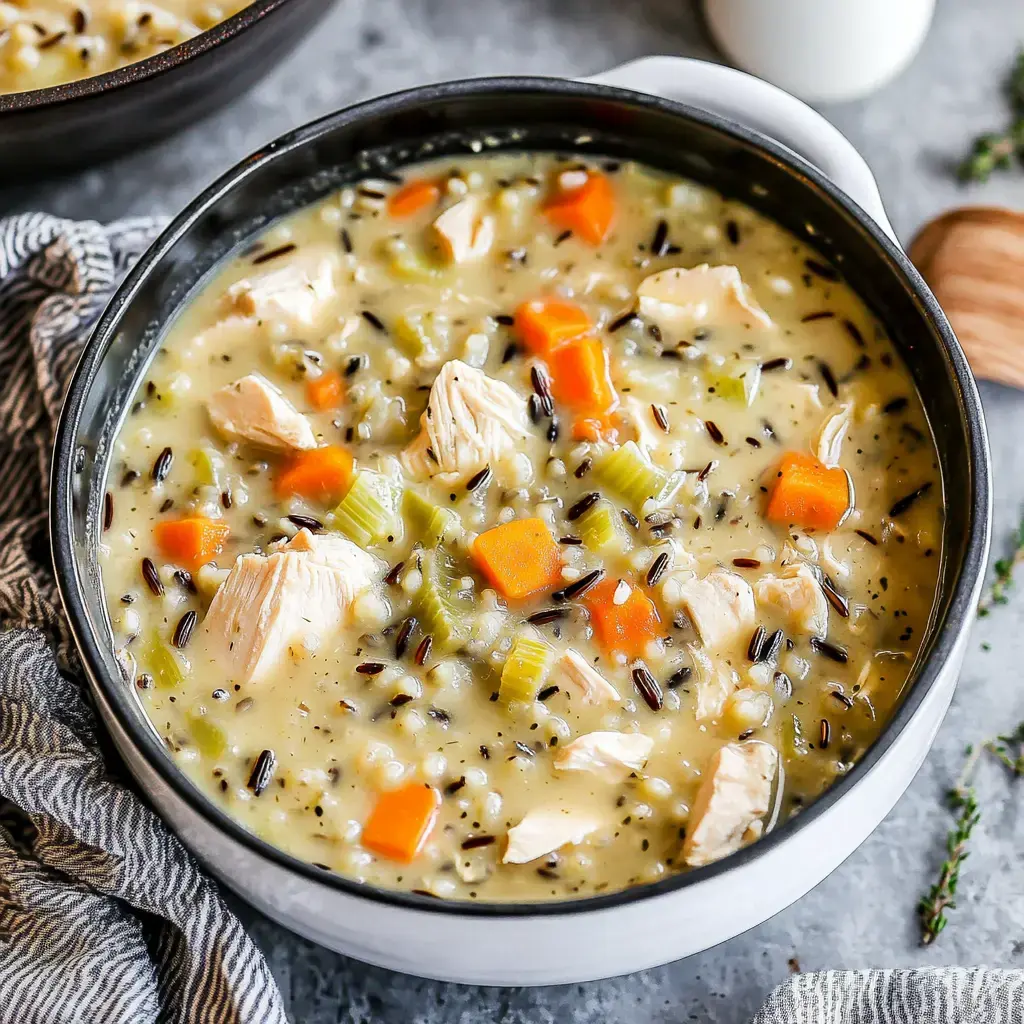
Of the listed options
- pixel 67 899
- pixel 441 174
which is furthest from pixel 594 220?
pixel 67 899

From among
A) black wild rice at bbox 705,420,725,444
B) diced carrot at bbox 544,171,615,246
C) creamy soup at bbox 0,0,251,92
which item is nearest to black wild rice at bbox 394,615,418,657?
black wild rice at bbox 705,420,725,444

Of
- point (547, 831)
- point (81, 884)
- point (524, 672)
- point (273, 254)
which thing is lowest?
point (81, 884)

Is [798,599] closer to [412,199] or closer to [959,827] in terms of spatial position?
[959,827]

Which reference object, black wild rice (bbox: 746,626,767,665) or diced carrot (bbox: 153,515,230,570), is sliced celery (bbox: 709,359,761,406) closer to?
black wild rice (bbox: 746,626,767,665)

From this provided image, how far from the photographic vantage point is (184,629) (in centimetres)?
228

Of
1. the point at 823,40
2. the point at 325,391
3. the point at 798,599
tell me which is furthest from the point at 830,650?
the point at 823,40

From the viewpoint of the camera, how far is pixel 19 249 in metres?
2.81

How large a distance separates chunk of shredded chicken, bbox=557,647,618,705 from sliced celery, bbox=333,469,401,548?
38 centimetres

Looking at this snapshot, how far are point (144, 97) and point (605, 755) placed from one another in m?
1.52

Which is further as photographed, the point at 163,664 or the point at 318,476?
the point at 318,476

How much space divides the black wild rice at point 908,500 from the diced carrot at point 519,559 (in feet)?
1.88

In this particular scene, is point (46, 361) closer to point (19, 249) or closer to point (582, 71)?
point (19, 249)

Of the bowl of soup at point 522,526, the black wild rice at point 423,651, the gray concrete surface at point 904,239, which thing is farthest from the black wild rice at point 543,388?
the gray concrete surface at point 904,239

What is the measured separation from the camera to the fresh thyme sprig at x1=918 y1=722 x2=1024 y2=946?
2529 millimetres
